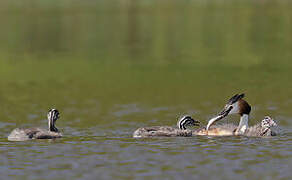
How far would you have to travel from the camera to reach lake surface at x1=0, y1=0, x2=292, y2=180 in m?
17.9

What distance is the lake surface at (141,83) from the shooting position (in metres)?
17.9

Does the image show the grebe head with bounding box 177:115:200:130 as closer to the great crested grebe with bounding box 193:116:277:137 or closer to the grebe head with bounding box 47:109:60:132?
the great crested grebe with bounding box 193:116:277:137

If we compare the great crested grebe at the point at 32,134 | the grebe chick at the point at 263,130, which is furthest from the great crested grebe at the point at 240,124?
the great crested grebe at the point at 32,134

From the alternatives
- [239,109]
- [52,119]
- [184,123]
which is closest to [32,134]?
[52,119]

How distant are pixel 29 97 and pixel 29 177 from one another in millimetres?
13714

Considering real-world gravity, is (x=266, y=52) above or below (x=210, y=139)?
above

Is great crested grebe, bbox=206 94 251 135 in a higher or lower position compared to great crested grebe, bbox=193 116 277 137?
higher

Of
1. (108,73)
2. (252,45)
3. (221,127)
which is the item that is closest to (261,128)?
(221,127)

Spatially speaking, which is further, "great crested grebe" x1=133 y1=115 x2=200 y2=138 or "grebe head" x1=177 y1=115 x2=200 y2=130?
"grebe head" x1=177 y1=115 x2=200 y2=130

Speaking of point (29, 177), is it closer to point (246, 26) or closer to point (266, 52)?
point (266, 52)

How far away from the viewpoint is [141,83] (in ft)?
108

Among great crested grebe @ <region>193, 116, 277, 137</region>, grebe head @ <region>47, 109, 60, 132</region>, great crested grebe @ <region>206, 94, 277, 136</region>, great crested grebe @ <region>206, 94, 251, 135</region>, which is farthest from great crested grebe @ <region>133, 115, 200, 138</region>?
grebe head @ <region>47, 109, 60, 132</region>

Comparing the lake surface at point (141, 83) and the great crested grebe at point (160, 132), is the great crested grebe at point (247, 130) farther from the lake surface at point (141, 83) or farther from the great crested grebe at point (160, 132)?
the great crested grebe at point (160, 132)

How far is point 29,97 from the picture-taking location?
98.8 ft
